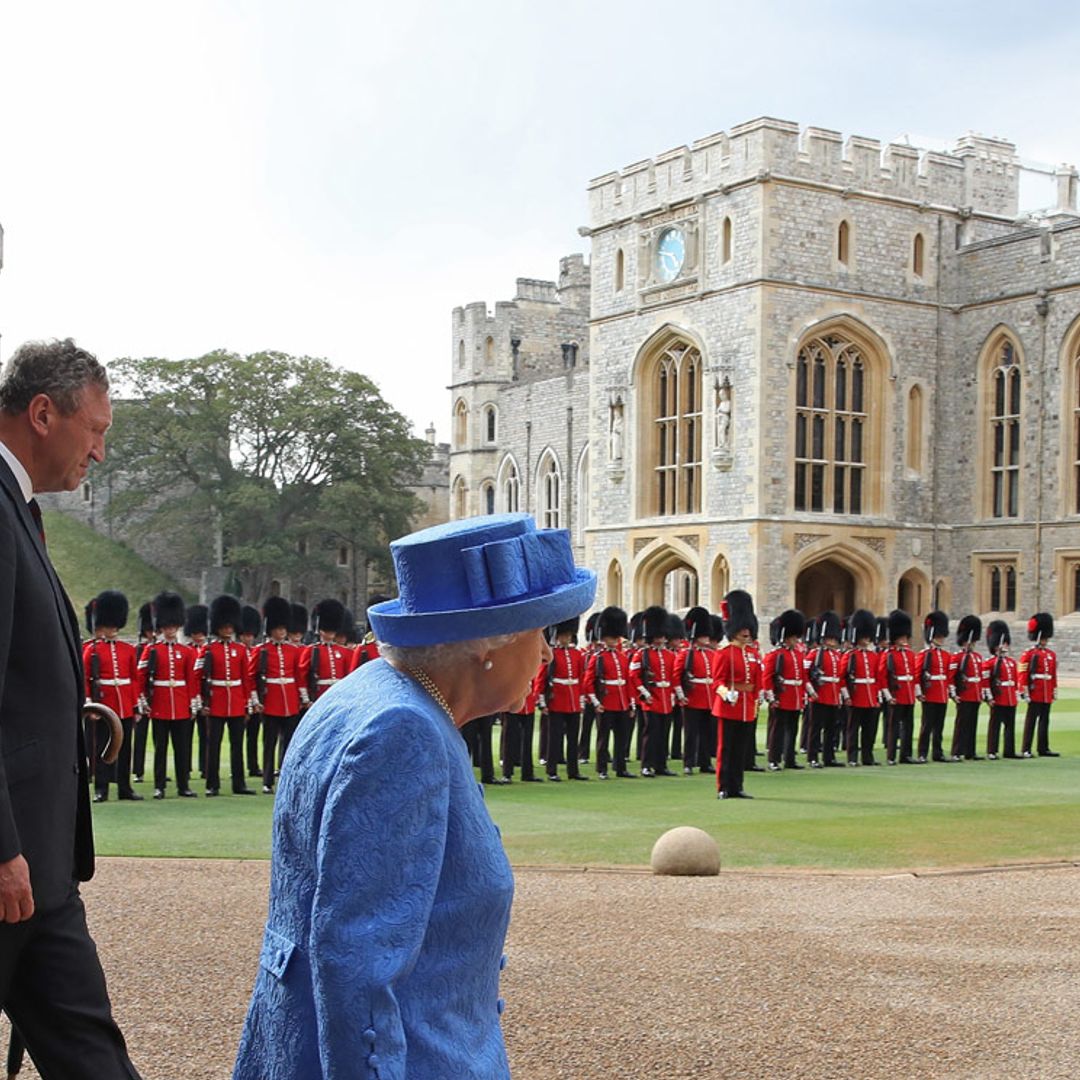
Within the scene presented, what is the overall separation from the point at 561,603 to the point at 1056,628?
28.6 meters

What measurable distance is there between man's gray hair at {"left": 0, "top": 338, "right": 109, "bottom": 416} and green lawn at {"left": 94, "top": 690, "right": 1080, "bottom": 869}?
5.53 m

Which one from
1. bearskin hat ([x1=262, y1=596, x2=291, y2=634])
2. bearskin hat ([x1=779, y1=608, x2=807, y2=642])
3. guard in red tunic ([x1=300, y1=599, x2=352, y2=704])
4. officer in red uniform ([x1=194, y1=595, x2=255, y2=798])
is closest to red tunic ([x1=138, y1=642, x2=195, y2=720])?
officer in red uniform ([x1=194, y1=595, x2=255, y2=798])

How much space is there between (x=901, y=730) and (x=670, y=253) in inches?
703

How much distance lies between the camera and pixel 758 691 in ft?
41.3

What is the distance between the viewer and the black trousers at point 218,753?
12273 mm

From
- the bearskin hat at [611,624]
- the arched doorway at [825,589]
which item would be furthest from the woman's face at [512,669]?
the arched doorway at [825,589]

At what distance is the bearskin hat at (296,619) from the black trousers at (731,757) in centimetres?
408

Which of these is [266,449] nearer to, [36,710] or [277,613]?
[277,613]

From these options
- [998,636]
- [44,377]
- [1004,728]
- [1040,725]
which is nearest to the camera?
[44,377]

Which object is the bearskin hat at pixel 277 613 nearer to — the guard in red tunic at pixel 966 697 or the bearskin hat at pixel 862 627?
the bearskin hat at pixel 862 627

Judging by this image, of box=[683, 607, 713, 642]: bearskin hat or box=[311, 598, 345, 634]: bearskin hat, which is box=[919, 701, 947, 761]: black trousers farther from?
box=[311, 598, 345, 634]: bearskin hat

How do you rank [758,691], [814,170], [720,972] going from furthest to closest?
1. [814,170]
2. [758,691]
3. [720,972]

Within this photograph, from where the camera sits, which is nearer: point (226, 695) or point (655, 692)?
point (226, 695)

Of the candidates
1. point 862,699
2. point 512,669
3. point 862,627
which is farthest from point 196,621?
point 512,669
